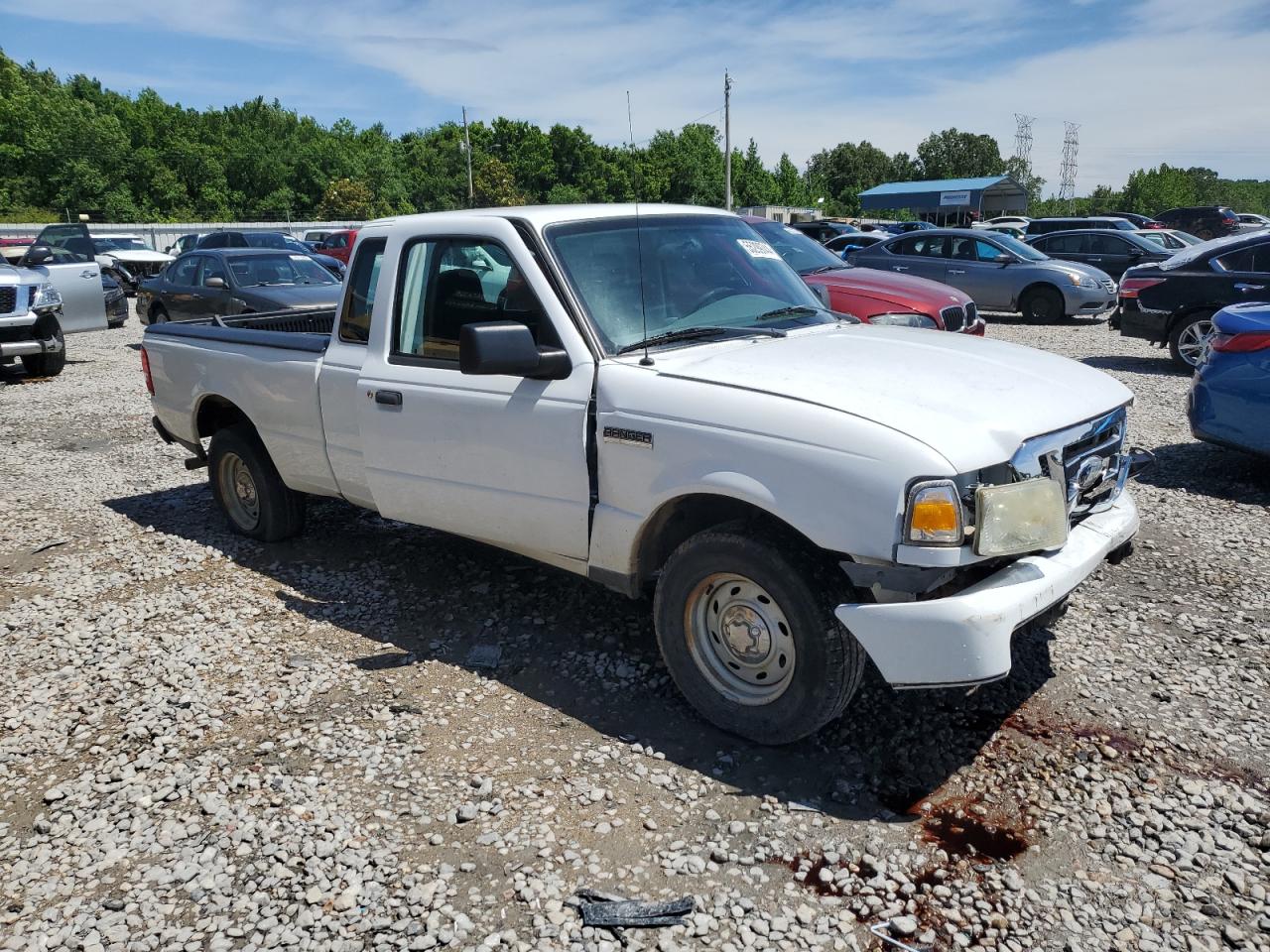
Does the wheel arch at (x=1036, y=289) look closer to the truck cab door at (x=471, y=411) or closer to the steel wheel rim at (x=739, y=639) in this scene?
the truck cab door at (x=471, y=411)

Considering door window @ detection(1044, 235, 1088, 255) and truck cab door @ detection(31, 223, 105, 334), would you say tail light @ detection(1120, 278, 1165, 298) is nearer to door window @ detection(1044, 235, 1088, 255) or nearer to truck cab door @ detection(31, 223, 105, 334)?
door window @ detection(1044, 235, 1088, 255)

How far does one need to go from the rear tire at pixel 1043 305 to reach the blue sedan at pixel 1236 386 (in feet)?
34.9

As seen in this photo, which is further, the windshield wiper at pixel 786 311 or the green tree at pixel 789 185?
the green tree at pixel 789 185

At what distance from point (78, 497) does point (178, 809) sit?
499 centimetres

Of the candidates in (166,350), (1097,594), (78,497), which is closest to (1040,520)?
(1097,594)

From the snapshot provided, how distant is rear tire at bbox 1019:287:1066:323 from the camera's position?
16.8 m

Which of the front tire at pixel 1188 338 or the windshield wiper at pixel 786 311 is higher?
the windshield wiper at pixel 786 311

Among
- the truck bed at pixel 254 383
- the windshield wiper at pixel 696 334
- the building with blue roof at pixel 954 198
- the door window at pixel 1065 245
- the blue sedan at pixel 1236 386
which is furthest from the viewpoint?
the building with blue roof at pixel 954 198

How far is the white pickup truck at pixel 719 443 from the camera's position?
10.2 feet

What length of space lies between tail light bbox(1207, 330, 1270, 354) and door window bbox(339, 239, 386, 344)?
18.0 feet

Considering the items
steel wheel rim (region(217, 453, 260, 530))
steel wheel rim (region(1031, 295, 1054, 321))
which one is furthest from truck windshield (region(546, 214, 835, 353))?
steel wheel rim (region(1031, 295, 1054, 321))

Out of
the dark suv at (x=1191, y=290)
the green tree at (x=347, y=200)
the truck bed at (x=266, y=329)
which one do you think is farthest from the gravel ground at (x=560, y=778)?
the green tree at (x=347, y=200)

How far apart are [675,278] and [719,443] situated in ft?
3.93

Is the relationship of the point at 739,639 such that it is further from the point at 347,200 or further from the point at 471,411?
the point at 347,200
